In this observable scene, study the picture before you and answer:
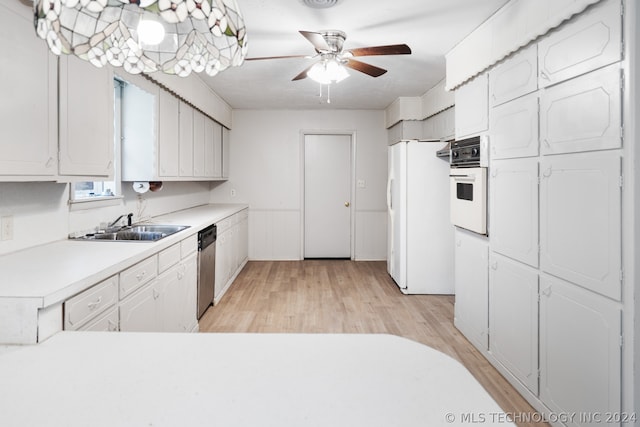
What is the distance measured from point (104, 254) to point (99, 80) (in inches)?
41.8

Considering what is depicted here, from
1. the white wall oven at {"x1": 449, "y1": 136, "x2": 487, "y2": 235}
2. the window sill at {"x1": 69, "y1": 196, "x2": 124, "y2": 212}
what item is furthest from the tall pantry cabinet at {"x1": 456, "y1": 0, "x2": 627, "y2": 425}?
the window sill at {"x1": 69, "y1": 196, "x2": 124, "y2": 212}

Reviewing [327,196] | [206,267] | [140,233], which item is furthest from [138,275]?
[327,196]

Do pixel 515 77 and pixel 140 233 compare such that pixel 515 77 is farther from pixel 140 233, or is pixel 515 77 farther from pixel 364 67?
pixel 140 233

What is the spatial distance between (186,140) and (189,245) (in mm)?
1401

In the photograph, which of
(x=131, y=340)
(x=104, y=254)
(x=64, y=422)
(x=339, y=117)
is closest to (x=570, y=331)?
(x=131, y=340)

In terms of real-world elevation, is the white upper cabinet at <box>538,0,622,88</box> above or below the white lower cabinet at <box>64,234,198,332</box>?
above

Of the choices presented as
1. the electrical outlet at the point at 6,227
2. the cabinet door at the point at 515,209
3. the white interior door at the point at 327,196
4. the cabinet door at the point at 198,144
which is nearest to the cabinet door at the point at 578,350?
the cabinet door at the point at 515,209

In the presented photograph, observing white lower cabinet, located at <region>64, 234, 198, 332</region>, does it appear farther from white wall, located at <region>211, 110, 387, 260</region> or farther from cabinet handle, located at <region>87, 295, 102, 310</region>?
white wall, located at <region>211, 110, 387, 260</region>

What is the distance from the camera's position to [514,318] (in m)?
2.29

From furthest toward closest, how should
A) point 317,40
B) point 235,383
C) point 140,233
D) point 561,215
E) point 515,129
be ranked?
point 140,233 → point 317,40 → point 515,129 → point 561,215 → point 235,383

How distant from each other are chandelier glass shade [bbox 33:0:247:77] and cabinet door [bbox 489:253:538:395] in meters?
2.00

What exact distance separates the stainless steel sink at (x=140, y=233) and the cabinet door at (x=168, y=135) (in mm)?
475

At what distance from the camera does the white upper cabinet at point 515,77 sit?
2.09 meters

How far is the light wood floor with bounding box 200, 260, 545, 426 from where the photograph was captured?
2766 millimetres
